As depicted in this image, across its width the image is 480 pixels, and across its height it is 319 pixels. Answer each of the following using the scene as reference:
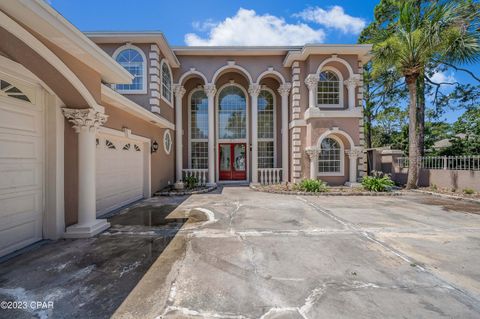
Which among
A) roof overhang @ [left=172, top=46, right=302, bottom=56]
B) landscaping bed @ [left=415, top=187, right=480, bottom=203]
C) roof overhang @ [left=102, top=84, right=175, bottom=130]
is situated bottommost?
landscaping bed @ [left=415, top=187, right=480, bottom=203]

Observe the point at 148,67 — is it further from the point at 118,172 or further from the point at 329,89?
the point at 329,89

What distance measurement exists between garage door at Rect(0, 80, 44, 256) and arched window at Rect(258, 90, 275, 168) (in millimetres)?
10345

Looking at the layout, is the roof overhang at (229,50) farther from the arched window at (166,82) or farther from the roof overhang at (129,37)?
the roof overhang at (129,37)

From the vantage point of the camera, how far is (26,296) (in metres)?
2.51

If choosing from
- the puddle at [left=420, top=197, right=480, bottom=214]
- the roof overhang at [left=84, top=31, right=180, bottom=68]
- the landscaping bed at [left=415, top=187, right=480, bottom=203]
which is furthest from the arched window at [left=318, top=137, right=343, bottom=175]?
the roof overhang at [left=84, top=31, right=180, bottom=68]

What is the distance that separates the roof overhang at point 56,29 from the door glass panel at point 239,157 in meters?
8.78

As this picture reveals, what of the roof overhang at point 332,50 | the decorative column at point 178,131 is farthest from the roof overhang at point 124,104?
the roof overhang at point 332,50

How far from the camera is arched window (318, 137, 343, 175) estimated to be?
11.0 metres

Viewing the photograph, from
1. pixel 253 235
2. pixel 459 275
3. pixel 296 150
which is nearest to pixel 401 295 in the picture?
pixel 459 275

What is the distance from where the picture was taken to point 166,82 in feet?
35.6

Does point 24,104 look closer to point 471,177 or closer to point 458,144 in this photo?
point 471,177

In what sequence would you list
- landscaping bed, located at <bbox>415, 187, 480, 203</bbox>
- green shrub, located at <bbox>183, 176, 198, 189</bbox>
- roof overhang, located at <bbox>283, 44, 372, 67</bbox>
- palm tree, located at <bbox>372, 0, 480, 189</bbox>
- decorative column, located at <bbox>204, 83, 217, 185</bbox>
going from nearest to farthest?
landscaping bed, located at <bbox>415, 187, 480, 203</bbox>, palm tree, located at <bbox>372, 0, 480, 189</bbox>, roof overhang, located at <bbox>283, 44, 372, 67</bbox>, green shrub, located at <bbox>183, 176, 198, 189</bbox>, decorative column, located at <bbox>204, 83, 217, 185</bbox>

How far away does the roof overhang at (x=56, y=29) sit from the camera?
2846 millimetres

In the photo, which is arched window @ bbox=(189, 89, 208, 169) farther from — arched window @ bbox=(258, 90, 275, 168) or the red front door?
arched window @ bbox=(258, 90, 275, 168)
